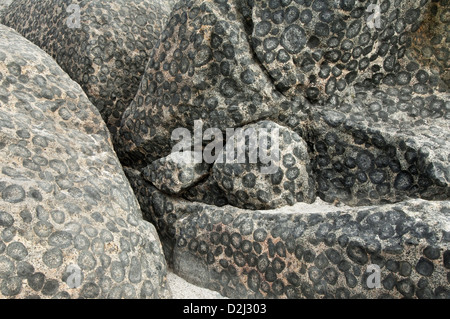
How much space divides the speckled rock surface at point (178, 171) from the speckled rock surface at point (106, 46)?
→ 80 centimetres

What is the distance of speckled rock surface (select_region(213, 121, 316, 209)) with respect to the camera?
9.87 feet

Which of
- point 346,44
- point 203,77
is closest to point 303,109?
point 346,44

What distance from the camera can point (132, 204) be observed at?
3.03 metres

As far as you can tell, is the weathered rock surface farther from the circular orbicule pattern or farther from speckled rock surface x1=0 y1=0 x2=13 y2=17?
speckled rock surface x1=0 y1=0 x2=13 y2=17

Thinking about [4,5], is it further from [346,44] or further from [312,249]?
[312,249]

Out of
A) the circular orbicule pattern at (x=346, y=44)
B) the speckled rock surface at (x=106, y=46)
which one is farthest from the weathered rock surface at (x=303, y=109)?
the speckled rock surface at (x=106, y=46)

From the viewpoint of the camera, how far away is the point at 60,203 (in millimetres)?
2594

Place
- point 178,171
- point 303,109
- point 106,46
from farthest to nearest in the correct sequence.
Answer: point 106,46
point 178,171
point 303,109

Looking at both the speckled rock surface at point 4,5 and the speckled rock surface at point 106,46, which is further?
the speckled rock surface at point 4,5

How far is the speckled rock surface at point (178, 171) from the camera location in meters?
3.29

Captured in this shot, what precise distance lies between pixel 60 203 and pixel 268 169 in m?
1.13

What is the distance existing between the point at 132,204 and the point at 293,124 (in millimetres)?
1050

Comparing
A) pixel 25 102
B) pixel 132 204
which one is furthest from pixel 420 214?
pixel 25 102

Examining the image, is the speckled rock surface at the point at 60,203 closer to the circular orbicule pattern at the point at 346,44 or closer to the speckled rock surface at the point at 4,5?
the circular orbicule pattern at the point at 346,44
